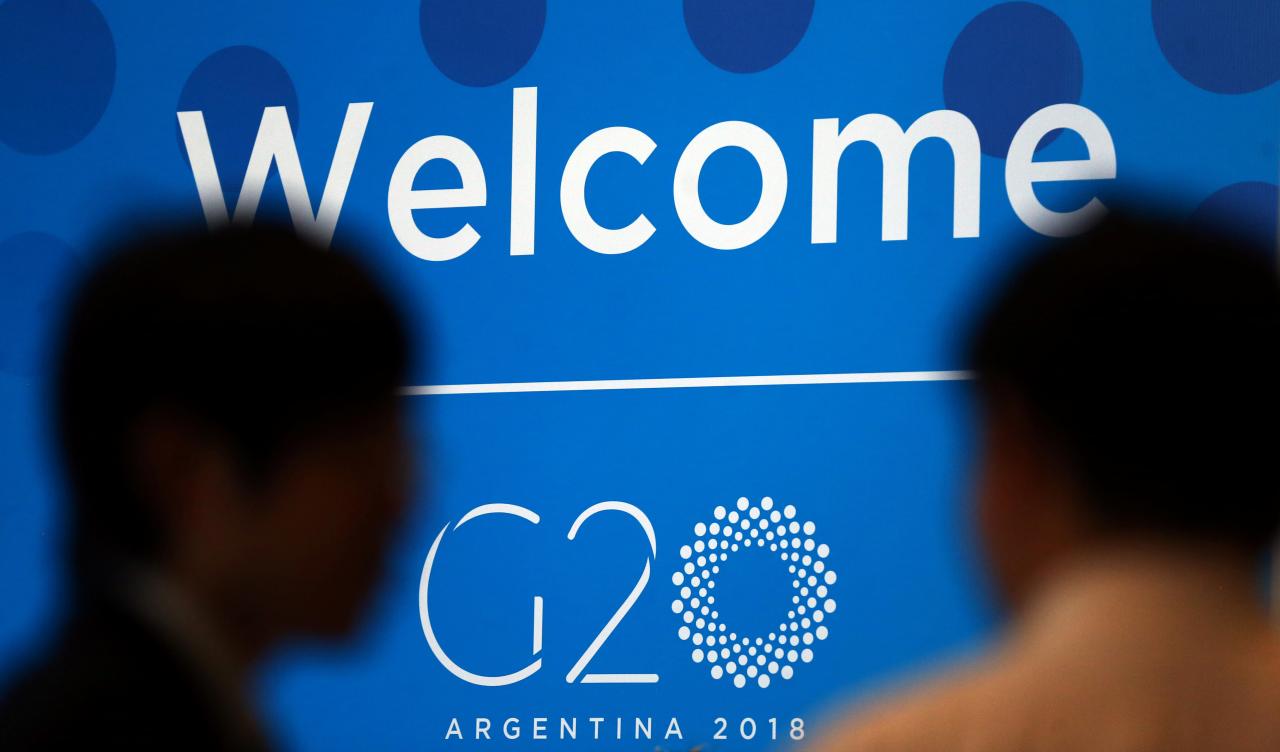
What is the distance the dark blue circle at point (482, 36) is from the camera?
10.2 feet

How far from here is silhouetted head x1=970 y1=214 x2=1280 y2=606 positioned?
0.96m

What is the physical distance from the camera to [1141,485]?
973 millimetres

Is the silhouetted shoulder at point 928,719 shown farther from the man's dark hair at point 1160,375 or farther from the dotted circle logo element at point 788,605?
the dotted circle logo element at point 788,605

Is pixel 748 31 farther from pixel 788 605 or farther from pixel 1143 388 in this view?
pixel 1143 388

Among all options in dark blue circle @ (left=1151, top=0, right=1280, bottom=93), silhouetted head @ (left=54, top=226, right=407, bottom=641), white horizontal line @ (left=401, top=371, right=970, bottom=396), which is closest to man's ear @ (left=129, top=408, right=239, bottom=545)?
silhouetted head @ (left=54, top=226, right=407, bottom=641)

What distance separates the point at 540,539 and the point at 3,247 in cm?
130

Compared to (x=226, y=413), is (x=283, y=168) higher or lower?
higher

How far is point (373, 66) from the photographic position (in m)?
3.16

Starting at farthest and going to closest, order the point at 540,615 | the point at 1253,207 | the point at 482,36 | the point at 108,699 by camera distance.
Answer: the point at 482,36
the point at 540,615
the point at 1253,207
the point at 108,699

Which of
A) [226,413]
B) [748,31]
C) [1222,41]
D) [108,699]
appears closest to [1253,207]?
[1222,41]

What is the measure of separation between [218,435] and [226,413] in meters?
0.01

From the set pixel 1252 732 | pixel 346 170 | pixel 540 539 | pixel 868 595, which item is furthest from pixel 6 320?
pixel 1252 732

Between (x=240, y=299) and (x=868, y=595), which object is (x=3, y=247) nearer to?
(x=868, y=595)

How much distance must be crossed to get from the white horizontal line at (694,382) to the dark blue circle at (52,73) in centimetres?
99
